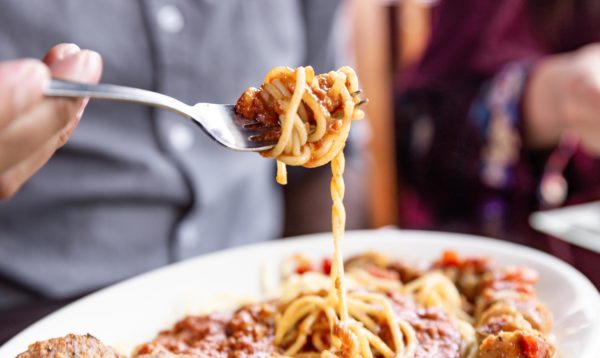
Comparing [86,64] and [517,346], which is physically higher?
[86,64]

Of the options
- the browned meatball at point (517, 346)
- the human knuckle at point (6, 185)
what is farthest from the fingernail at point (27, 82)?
the browned meatball at point (517, 346)

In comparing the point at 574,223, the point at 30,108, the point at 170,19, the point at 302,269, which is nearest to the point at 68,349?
the point at 30,108

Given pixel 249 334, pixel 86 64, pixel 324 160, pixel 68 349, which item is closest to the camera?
pixel 86 64

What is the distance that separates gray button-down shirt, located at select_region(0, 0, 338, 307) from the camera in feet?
5.77

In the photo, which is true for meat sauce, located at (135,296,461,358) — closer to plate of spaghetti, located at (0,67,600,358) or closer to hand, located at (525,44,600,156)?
plate of spaghetti, located at (0,67,600,358)

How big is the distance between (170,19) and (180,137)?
36 centimetres

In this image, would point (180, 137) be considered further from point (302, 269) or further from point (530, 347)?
point (530, 347)

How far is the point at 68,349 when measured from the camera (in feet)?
3.21

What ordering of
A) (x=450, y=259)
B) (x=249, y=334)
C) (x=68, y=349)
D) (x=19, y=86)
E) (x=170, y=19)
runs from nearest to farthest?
(x=19, y=86)
(x=68, y=349)
(x=249, y=334)
(x=450, y=259)
(x=170, y=19)

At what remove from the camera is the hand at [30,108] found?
0.65 m

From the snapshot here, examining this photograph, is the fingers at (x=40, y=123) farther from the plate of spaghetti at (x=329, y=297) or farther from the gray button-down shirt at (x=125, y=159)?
the gray button-down shirt at (x=125, y=159)

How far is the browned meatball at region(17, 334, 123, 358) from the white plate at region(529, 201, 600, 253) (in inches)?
54.3

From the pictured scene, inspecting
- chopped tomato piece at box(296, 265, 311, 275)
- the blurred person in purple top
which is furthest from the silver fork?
the blurred person in purple top

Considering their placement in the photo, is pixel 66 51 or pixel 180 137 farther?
pixel 180 137
